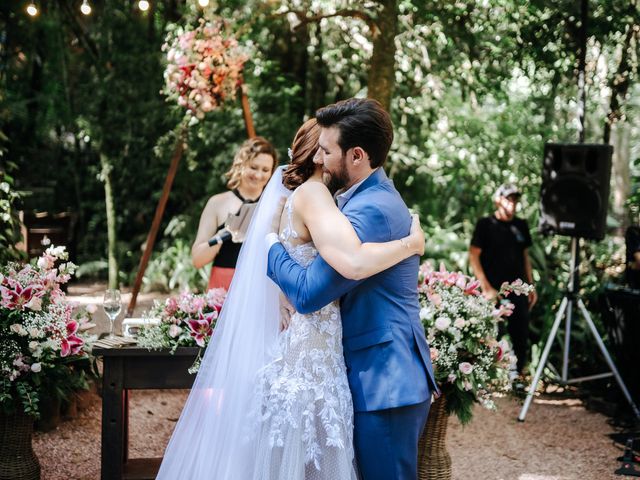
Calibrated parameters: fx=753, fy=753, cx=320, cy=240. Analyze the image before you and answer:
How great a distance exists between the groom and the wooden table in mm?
1171

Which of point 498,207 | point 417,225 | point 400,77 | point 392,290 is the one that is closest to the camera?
point 392,290

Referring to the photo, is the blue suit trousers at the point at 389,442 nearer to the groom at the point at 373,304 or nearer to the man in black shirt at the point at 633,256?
the groom at the point at 373,304

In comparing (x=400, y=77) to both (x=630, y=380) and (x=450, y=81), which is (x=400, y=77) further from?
(x=630, y=380)

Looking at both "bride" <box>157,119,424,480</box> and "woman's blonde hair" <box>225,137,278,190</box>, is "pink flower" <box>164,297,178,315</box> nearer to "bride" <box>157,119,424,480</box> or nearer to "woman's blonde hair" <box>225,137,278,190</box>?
"bride" <box>157,119,424,480</box>

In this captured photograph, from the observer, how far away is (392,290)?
224 centimetres

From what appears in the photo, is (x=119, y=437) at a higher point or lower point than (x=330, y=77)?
lower

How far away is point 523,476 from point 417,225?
→ 100 inches

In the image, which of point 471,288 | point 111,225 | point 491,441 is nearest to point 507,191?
point 491,441

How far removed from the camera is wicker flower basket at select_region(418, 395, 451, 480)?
358 cm

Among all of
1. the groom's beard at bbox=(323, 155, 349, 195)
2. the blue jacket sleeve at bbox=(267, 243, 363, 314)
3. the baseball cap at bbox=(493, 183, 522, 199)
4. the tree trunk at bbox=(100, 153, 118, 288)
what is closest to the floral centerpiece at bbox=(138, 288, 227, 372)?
the blue jacket sleeve at bbox=(267, 243, 363, 314)

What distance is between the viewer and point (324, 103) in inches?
372

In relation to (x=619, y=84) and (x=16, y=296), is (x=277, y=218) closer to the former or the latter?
(x=16, y=296)

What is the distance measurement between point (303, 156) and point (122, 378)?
1.43 meters

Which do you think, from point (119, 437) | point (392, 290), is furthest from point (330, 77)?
point (392, 290)
